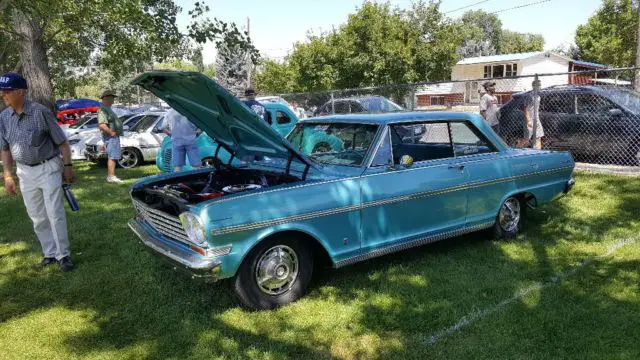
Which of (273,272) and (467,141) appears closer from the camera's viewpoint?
(273,272)

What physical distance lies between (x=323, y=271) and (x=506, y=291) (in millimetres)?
1579

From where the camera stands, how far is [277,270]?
396cm

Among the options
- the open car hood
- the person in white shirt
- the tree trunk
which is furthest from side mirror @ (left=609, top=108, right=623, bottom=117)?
the tree trunk

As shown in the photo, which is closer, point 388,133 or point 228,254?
point 228,254

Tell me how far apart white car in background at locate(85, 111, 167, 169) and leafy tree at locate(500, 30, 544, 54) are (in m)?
63.1

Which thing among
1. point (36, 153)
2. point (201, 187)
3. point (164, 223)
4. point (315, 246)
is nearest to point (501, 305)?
point (315, 246)

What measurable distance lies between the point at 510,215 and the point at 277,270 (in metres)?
2.93

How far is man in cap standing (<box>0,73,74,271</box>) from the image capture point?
4.55 m

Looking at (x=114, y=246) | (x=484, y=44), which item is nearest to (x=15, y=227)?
(x=114, y=246)

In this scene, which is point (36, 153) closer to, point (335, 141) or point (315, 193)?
point (315, 193)

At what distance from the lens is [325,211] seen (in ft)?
13.0

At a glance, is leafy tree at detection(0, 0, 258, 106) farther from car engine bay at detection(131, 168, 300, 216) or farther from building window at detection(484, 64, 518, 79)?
building window at detection(484, 64, 518, 79)

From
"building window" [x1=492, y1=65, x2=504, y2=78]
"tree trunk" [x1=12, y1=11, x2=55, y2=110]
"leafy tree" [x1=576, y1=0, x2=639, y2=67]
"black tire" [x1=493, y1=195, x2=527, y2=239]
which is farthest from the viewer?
"building window" [x1=492, y1=65, x2=504, y2=78]

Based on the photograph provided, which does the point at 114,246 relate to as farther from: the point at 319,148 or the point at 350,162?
the point at 350,162
